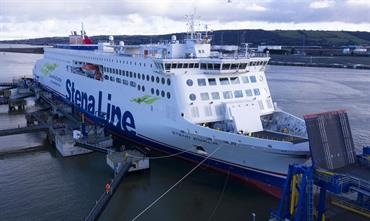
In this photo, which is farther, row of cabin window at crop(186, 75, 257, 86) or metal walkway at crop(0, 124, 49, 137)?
metal walkway at crop(0, 124, 49, 137)

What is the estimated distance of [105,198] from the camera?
55.0ft

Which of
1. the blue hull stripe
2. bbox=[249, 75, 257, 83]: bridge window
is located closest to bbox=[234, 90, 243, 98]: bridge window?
bbox=[249, 75, 257, 83]: bridge window

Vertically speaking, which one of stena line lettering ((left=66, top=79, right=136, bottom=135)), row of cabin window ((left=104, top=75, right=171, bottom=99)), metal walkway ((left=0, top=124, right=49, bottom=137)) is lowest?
metal walkway ((left=0, top=124, right=49, bottom=137))

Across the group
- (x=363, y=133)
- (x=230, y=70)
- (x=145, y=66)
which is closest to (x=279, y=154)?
(x=230, y=70)

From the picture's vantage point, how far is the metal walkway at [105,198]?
51.3 feet

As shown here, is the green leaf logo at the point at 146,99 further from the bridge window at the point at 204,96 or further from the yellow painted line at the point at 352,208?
the yellow painted line at the point at 352,208

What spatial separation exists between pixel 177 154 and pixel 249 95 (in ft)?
17.4

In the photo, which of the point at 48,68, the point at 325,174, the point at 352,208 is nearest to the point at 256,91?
the point at 352,208

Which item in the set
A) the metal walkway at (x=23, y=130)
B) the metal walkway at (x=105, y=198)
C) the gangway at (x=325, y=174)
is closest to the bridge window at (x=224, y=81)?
the metal walkway at (x=105, y=198)

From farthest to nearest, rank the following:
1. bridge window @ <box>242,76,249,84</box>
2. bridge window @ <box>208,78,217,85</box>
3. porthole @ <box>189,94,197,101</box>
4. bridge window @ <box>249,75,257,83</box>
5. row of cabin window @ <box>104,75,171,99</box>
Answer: bridge window @ <box>249,75,257,83</box> < bridge window @ <box>242,76,249,84</box> < row of cabin window @ <box>104,75,171,99</box> < bridge window @ <box>208,78,217,85</box> < porthole @ <box>189,94,197,101</box>

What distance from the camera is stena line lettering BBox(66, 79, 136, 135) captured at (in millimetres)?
24391

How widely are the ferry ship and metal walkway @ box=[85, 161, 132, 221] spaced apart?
3181mm

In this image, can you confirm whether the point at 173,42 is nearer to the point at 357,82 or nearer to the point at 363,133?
the point at 363,133

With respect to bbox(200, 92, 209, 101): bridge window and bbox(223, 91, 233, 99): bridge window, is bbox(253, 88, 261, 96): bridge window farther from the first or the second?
bbox(200, 92, 209, 101): bridge window
